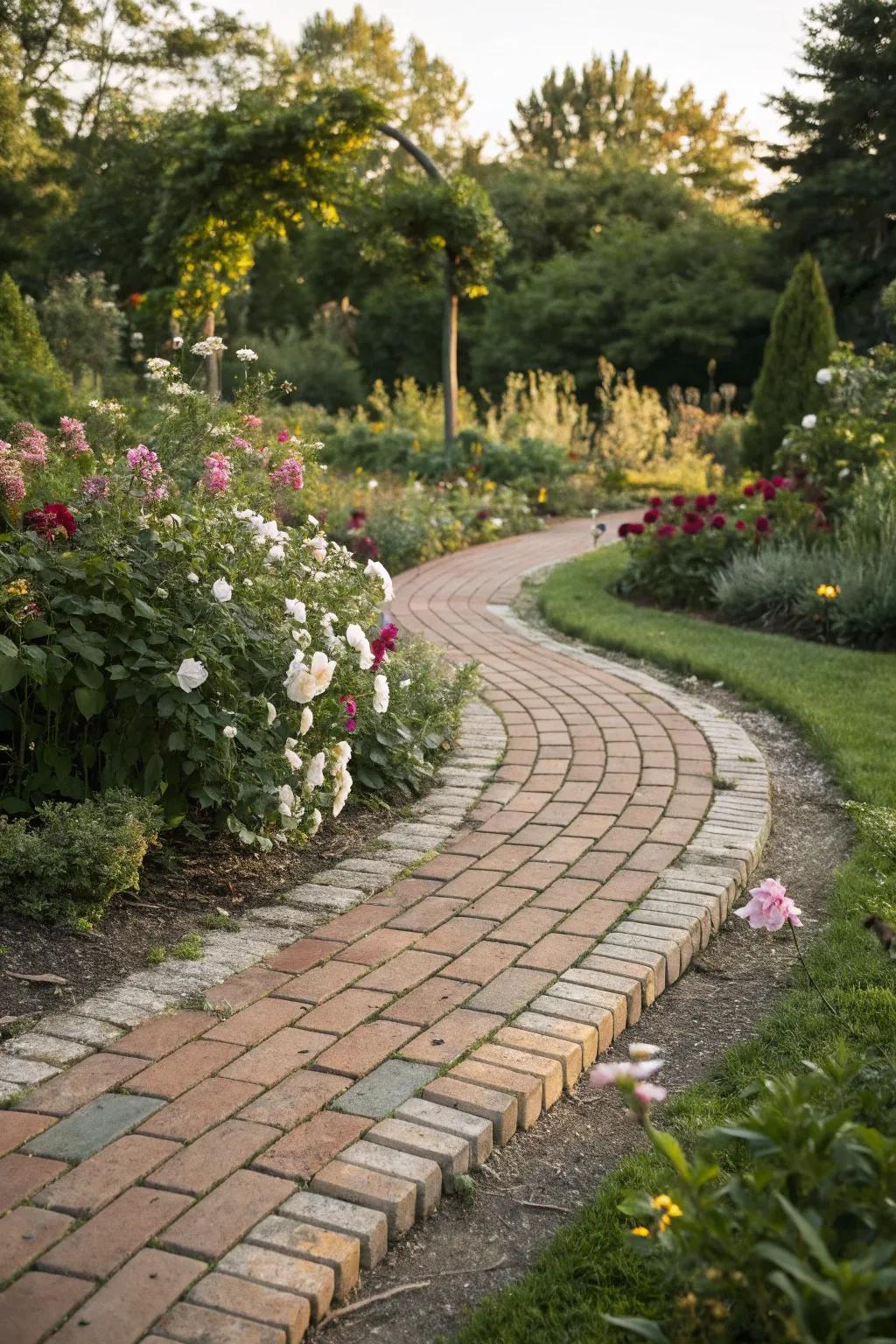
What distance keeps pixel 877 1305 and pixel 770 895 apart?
0.95 meters

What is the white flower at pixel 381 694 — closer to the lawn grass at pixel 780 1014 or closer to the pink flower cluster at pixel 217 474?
the pink flower cluster at pixel 217 474

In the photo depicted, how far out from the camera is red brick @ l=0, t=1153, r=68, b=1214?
1811 millimetres

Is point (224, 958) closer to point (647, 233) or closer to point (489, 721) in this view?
point (489, 721)

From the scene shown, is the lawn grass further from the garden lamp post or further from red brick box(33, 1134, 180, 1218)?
the garden lamp post

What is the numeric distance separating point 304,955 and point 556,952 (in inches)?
23.3

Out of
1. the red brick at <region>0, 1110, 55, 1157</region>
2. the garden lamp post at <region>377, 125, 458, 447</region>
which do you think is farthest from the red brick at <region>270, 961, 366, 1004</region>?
the garden lamp post at <region>377, 125, 458, 447</region>

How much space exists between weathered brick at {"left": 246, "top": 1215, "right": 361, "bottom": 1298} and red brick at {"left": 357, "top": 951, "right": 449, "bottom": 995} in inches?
30.6

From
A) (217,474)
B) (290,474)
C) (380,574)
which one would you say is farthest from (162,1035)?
(290,474)

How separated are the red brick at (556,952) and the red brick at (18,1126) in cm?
110

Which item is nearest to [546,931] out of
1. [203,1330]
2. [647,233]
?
[203,1330]

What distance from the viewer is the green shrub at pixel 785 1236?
1.26 meters

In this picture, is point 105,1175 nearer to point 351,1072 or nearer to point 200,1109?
point 200,1109

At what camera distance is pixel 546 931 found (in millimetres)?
2854

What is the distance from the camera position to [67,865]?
2.76 m
